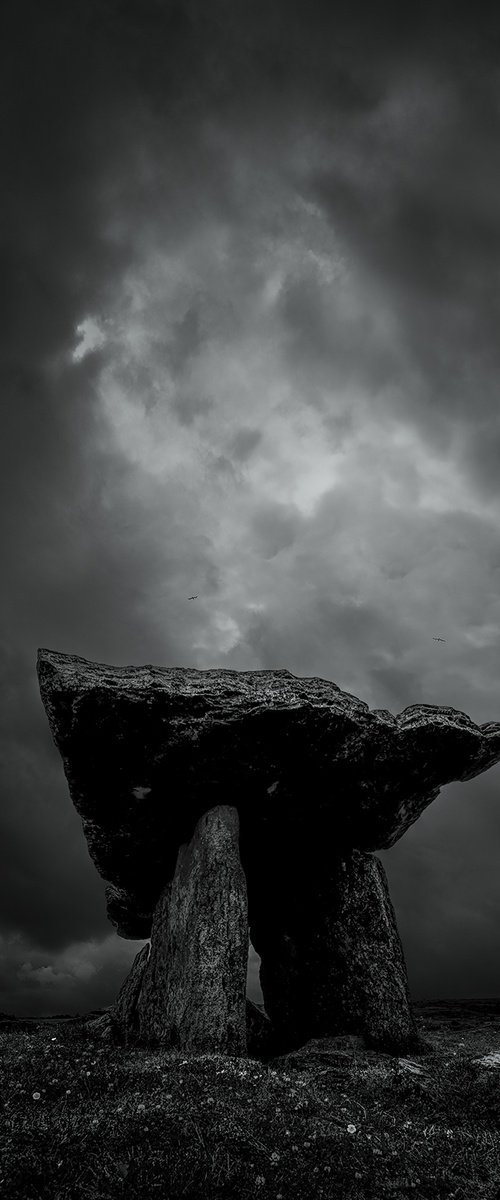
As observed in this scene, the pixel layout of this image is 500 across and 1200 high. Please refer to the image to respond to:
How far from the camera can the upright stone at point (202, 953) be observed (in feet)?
35.5

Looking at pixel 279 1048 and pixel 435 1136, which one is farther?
pixel 279 1048

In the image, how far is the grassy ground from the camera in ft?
18.1

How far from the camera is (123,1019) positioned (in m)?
14.1

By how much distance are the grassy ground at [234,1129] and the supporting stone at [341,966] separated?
3.71m

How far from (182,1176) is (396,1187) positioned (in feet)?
6.50

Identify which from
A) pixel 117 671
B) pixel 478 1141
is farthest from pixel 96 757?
pixel 478 1141

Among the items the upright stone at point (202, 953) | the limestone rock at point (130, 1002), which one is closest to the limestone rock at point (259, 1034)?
the limestone rock at point (130, 1002)

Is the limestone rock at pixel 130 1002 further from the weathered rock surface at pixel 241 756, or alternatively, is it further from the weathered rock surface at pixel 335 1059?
the weathered rock surface at pixel 335 1059

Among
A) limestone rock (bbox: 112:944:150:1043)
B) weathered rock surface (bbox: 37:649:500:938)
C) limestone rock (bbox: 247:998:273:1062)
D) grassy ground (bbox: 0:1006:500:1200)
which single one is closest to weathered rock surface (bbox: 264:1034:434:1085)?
grassy ground (bbox: 0:1006:500:1200)

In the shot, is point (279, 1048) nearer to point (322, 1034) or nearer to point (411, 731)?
point (322, 1034)

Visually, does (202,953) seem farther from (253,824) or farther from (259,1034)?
(259,1034)

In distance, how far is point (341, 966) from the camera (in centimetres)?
1441

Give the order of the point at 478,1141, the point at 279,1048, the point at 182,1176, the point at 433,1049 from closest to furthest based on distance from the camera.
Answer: the point at 182,1176
the point at 478,1141
the point at 433,1049
the point at 279,1048

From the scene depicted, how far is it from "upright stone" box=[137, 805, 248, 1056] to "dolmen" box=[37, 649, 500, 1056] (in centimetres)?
3
